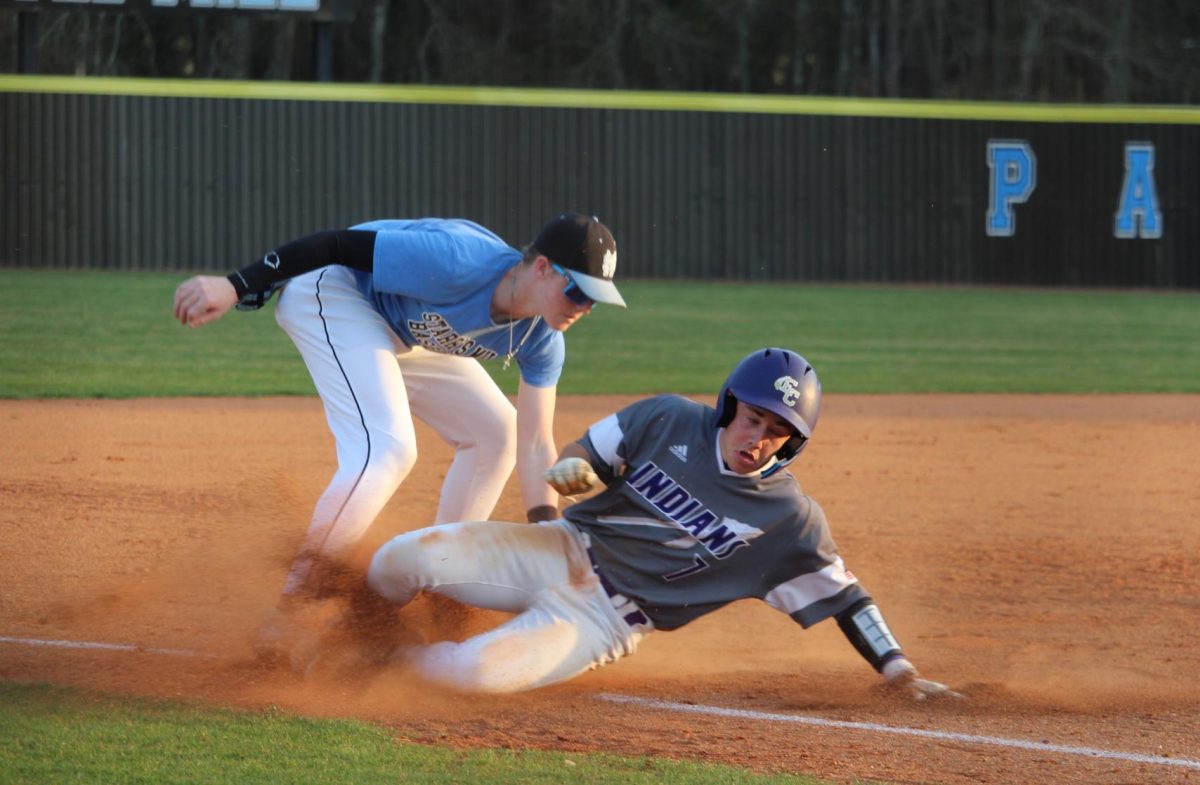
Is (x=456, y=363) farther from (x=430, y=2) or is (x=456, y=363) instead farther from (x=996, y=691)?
(x=430, y=2)

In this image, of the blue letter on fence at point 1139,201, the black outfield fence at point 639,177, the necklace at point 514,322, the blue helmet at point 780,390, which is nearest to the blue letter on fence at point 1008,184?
the black outfield fence at point 639,177

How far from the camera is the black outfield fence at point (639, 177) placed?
19312mm

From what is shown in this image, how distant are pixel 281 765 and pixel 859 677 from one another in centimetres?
194

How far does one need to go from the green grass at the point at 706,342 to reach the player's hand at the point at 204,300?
20.7ft

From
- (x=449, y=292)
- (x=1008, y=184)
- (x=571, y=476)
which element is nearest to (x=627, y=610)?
(x=571, y=476)

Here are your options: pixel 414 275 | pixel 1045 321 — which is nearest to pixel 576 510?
pixel 414 275

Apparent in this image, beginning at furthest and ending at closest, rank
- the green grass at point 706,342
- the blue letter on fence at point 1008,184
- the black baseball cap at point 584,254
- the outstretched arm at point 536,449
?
the blue letter on fence at point 1008,184 → the green grass at point 706,342 → the outstretched arm at point 536,449 → the black baseball cap at point 584,254

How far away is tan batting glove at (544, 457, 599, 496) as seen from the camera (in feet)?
12.5

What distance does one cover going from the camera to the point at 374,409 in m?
4.14

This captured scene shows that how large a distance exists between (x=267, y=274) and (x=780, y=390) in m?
1.41

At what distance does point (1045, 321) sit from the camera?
17.4 metres

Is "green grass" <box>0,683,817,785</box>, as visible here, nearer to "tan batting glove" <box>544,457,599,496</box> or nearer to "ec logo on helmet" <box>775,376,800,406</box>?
"tan batting glove" <box>544,457,599,496</box>

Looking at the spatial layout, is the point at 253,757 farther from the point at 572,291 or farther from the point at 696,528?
the point at 572,291

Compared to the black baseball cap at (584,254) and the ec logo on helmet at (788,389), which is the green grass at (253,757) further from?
the black baseball cap at (584,254)
